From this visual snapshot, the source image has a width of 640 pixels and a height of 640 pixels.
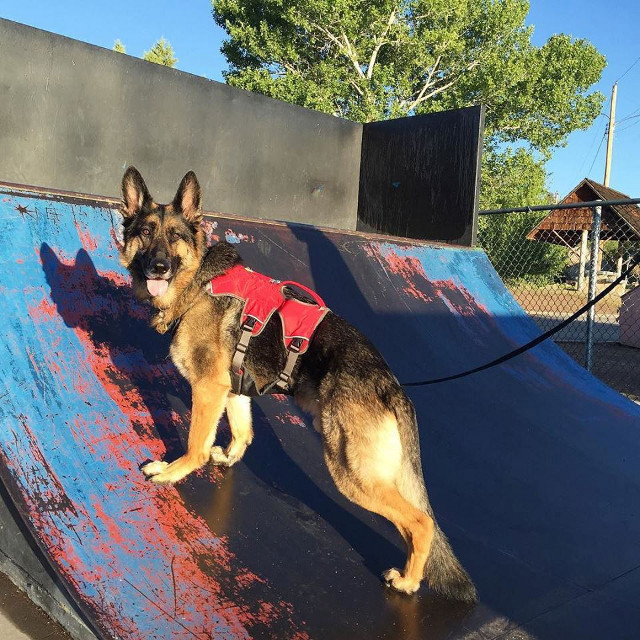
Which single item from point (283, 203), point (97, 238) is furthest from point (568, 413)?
point (283, 203)

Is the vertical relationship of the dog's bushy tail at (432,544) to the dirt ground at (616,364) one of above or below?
above

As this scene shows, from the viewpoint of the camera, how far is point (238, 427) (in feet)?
11.9

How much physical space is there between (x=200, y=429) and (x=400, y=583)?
1276 millimetres

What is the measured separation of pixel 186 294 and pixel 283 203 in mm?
5338

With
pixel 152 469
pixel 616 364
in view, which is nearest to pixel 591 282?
pixel 616 364

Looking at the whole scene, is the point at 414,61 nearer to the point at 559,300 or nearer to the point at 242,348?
the point at 559,300

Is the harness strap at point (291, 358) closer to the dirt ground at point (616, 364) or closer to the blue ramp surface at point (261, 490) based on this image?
the blue ramp surface at point (261, 490)

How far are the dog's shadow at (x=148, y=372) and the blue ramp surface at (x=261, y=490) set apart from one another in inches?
0.5

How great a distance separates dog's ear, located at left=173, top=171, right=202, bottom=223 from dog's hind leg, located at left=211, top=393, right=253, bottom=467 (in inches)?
44.3

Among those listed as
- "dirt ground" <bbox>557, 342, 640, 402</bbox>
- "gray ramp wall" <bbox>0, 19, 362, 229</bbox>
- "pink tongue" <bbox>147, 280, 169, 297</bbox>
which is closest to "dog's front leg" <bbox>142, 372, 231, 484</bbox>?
"pink tongue" <bbox>147, 280, 169, 297</bbox>

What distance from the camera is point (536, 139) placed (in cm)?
3178

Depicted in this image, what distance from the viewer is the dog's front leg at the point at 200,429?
3.11 metres

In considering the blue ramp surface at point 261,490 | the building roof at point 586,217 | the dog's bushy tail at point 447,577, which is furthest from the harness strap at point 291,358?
the building roof at point 586,217

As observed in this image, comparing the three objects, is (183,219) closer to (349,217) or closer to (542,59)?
(349,217)
